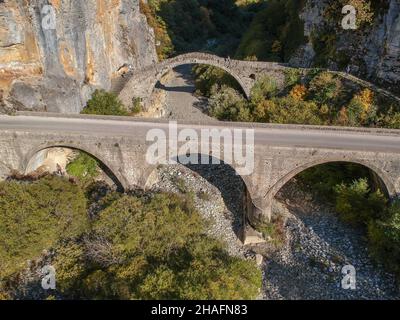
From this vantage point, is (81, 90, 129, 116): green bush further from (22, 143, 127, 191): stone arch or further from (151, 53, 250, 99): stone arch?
(151, 53, 250, 99): stone arch

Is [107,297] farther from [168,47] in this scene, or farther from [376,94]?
[168,47]

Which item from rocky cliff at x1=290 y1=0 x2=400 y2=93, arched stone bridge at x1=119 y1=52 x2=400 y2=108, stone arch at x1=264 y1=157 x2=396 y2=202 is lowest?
stone arch at x1=264 y1=157 x2=396 y2=202

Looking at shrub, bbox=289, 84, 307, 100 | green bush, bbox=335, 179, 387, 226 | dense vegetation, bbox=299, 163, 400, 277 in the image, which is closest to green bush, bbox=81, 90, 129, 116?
shrub, bbox=289, 84, 307, 100

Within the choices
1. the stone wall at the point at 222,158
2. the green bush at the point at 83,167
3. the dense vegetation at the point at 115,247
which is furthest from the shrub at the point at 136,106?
the dense vegetation at the point at 115,247

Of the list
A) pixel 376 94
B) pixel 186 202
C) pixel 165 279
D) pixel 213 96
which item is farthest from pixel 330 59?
pixel 165 279

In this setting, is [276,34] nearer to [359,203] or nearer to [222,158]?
[359,203]

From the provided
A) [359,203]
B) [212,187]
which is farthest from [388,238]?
[212,187]

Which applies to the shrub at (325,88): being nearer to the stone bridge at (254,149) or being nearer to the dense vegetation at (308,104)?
the dense vegetation at (308,104)
